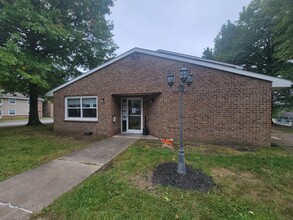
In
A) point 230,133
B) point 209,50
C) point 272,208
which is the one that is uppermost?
point 209,50

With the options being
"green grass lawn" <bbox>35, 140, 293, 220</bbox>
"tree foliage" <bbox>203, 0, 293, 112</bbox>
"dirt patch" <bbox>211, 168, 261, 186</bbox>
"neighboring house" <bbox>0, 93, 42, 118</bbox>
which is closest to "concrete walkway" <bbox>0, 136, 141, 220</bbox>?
"green grass lawn" <bbox>35, 140, 293, 220</bbox>

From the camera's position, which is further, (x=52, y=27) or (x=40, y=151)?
(x=52, y=27)

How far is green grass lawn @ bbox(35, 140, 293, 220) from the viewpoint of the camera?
8.59ft

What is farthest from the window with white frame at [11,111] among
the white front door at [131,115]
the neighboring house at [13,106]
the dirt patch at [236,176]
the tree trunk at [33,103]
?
the dirt patch at [236,176]

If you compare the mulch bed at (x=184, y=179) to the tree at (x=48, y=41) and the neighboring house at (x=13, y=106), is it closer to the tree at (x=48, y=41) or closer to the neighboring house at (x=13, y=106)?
the tree at (x=48, y=41)

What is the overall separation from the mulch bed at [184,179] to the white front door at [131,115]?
5756 mm

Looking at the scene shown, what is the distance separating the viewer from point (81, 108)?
32.5 ft

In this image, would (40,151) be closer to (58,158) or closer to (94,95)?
(58,158)

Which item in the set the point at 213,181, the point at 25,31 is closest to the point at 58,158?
the point at 213,181

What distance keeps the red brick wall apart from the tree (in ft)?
10.2

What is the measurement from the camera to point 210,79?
746 centimetres

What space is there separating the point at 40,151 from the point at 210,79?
25.8ft

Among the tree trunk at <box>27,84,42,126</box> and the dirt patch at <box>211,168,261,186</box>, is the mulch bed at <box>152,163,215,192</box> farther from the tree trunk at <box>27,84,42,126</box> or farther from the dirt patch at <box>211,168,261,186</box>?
the tree trunk at <box>27,84,42,126</box>

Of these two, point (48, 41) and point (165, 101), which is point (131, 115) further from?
point (48, 41)
